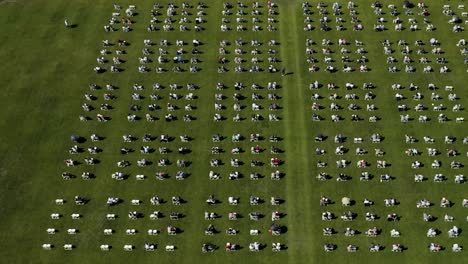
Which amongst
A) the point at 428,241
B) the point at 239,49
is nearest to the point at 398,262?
the point at 428,241

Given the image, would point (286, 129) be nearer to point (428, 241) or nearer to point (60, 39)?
point (428, 241)

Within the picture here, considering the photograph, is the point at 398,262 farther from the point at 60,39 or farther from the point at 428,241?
the point at 60,39

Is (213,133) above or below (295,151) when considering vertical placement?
above

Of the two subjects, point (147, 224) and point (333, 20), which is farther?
point (333, 20)

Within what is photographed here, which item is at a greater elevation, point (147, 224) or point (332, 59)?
point (332, 59)

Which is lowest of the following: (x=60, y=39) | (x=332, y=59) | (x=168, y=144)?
(x=168, y=144)

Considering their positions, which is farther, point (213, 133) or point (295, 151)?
point (213, 133)

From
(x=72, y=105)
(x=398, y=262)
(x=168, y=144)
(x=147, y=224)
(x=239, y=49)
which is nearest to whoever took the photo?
(x=398, y=262)

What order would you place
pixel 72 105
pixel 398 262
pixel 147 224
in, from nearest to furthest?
pixel 398 262, pixel 147 224, pixel 72 105
